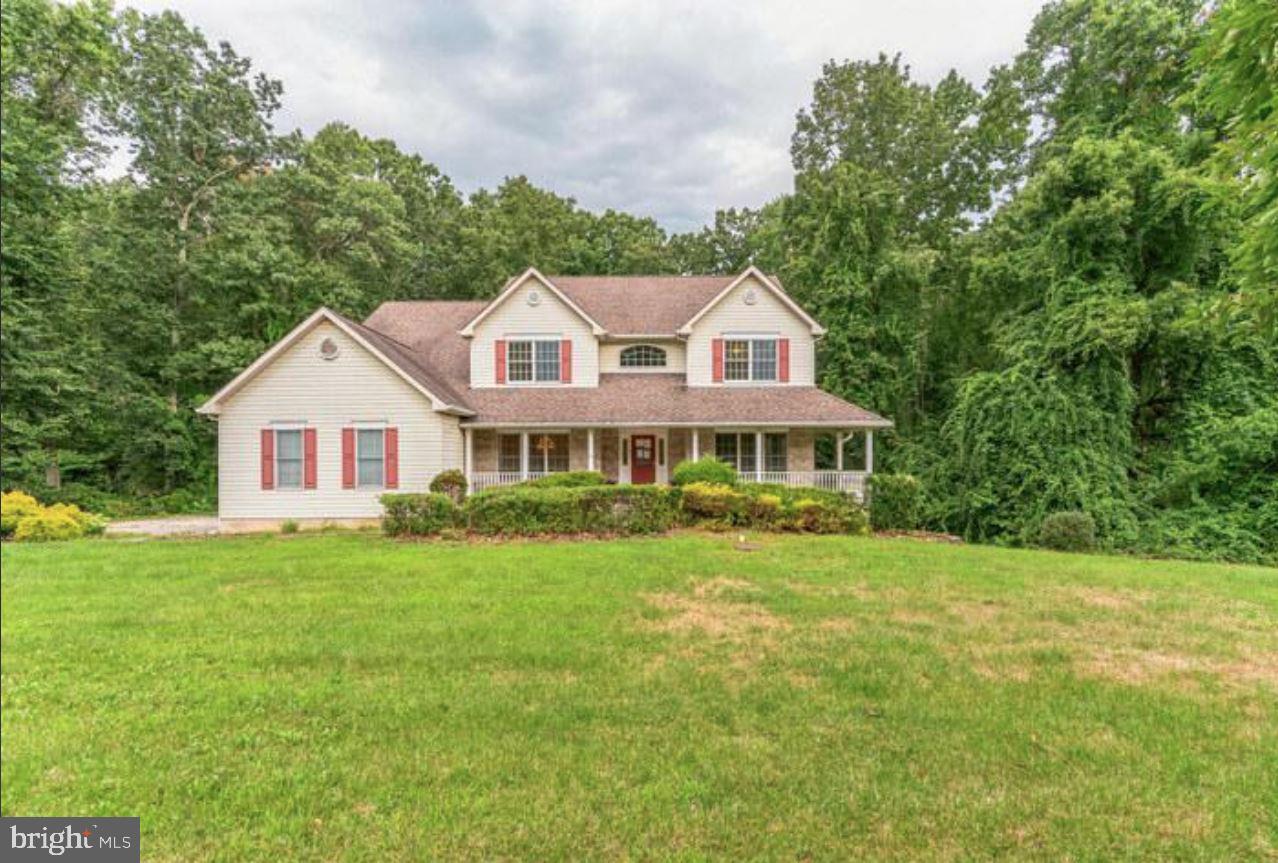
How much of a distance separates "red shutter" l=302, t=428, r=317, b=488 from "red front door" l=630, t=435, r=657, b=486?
904cm

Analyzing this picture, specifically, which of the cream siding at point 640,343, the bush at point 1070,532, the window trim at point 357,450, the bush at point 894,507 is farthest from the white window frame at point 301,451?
the bush at point 1070,532

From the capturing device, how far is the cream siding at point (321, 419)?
47.8 ft

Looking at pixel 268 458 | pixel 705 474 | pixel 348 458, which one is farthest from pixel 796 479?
pixel 268 458

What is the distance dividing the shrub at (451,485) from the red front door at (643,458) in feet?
18.8

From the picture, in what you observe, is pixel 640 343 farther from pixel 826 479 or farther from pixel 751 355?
pixel 826 479

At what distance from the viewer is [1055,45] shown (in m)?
19.9

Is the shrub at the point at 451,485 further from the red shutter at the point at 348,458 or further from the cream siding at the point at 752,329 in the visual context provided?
the cream siding at the point at 752,329

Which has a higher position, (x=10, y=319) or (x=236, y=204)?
(x=236, y=204)

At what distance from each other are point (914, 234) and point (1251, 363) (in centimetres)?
1350

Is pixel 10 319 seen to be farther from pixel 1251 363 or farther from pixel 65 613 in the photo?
pixel 1251 363

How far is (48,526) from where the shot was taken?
28.2 feet

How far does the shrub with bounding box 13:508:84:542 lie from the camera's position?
8016 mm

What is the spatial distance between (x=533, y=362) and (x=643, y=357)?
12.2ft

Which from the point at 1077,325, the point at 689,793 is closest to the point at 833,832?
the point at 689,793
